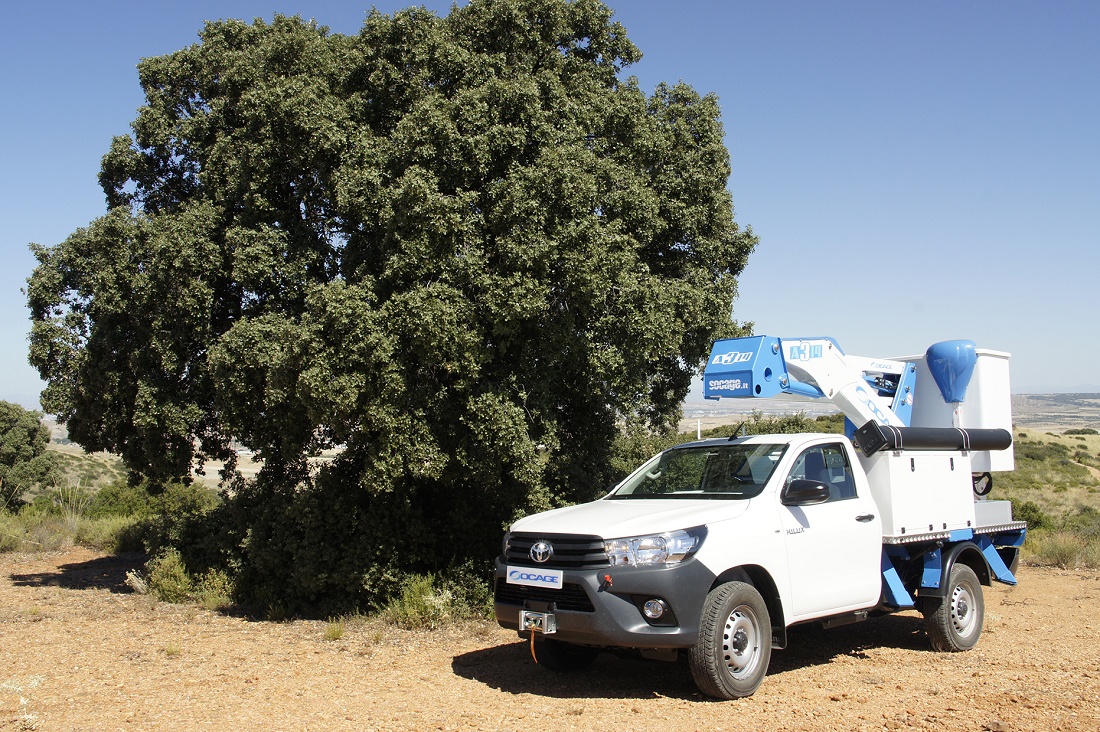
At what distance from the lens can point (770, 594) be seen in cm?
685

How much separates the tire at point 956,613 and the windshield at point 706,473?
238 centimetres

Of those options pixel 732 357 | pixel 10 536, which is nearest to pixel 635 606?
pixel 732 357

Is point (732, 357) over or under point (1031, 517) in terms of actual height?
over

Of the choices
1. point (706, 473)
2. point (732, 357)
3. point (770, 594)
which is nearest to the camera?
point (770, 594)

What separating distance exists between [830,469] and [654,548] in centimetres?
238

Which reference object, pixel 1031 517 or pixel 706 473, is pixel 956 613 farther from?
pixel 1031 517

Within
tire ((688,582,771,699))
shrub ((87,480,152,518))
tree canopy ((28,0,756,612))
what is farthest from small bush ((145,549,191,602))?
Answer: shrub ((87,480,152,518))

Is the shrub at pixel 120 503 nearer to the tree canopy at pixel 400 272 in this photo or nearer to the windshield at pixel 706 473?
the tree canopy at pixel 400 272

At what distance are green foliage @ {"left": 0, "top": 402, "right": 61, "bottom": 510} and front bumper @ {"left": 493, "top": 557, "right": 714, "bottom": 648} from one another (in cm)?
2431

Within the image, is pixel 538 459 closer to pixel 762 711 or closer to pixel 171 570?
pixel 762 711

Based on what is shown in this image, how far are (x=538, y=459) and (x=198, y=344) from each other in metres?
5.42

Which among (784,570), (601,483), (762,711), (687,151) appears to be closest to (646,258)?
(687,151)

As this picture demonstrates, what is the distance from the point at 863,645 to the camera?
8812mm

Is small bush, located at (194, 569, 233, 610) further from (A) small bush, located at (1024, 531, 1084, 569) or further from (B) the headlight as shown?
(A) small bush, located at (1024, 531, 1084, 569)
